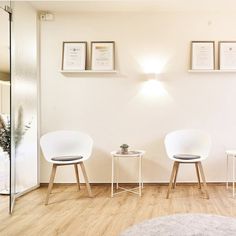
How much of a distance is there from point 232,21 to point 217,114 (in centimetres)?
141

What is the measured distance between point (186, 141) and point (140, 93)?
3.26 ft

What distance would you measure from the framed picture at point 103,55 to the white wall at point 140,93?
0.11 meters

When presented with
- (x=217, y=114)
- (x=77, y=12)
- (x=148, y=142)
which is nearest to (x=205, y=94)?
(x=217, y=114)

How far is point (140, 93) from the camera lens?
4785mm

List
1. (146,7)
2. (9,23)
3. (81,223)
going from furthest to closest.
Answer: (146,7), (9,23), (81,223)

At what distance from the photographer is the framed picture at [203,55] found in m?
4.68

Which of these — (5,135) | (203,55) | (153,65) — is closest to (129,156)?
(153,65)

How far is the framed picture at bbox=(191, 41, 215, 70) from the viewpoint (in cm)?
468

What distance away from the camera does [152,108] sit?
478cm

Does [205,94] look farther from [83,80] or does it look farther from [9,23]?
[9,23]

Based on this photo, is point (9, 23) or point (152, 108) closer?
point (9, 23)

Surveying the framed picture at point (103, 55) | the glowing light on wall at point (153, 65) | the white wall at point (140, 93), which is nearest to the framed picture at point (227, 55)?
the white wall at point (140, 93)

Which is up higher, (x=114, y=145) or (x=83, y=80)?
(x=83, y=80)

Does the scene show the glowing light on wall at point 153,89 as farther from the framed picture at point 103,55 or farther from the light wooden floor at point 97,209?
the light wooden floor at point 97,209
